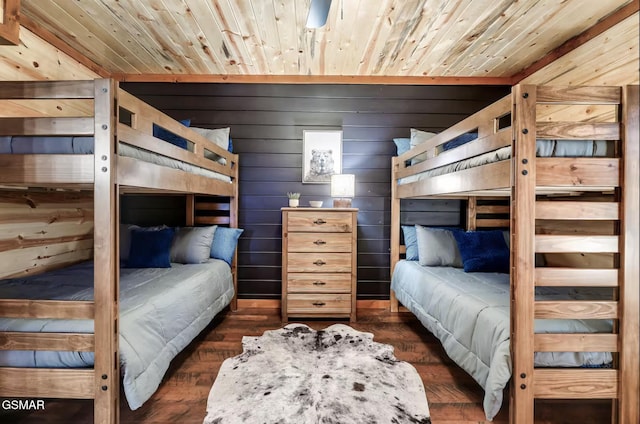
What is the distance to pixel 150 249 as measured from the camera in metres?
2.13

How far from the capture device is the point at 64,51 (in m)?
2.19

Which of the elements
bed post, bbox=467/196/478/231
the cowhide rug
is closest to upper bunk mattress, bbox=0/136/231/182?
the cowhide rug

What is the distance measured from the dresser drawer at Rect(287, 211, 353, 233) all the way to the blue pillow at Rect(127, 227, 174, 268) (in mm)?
924

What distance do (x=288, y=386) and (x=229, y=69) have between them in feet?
8.25

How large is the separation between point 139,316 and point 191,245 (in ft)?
3.58

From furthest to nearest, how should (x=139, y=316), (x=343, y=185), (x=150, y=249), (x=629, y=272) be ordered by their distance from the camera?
(x=343, y=185) < (x=150, y=249) < (x=139, y=316) < (x=629, y=272)

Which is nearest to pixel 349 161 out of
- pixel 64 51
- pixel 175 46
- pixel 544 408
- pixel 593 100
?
pixel 175 46

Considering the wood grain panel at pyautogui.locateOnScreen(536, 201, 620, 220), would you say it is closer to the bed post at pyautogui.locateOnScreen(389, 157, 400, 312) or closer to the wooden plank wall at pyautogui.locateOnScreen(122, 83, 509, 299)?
the bed post at pyautogui.locateOnScreen(389, 157, 400, 312)

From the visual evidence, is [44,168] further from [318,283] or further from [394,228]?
[394,228]

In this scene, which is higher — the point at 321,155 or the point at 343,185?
the point at 321,155

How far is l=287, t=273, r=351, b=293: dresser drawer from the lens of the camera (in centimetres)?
244

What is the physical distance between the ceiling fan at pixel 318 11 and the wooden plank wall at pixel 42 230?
2.05 m

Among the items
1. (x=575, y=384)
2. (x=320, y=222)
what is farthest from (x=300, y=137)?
(x=575, y=384)

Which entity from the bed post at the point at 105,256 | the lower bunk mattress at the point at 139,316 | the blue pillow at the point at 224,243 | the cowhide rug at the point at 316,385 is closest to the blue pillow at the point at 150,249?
the lower bunk mattress at the point at 139,316
